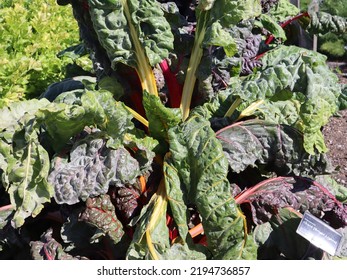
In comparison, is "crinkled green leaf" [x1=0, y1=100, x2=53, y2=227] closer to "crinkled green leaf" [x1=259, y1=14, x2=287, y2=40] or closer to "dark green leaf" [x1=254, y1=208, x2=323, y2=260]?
"dark green leaf" [x1=254, y1=208, x2=323, y2=260]

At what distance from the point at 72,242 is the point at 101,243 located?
0.50 feet

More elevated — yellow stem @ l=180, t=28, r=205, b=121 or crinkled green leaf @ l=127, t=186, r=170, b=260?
yellow stem @ l=180, t=28, r=205, b=121

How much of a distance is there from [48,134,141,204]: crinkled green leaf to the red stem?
48cm

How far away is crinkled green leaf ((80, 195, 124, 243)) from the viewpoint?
234 centimetres

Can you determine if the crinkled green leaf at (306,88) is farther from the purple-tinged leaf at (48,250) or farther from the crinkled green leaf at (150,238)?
the purple-tinged leaf at (48,250)

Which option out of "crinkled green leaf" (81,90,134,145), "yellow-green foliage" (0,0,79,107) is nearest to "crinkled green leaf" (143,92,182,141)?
"crinkled green leaf" (81,90,134,145)

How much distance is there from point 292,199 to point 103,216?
826 millimetres

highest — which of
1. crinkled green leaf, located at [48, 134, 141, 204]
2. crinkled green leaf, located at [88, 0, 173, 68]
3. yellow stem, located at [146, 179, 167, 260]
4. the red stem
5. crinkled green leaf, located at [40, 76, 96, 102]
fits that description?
crinkled green leaf, located at [88, 0, 173, 68]

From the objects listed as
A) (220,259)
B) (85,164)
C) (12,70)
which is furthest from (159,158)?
(12,70)

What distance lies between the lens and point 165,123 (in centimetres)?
249

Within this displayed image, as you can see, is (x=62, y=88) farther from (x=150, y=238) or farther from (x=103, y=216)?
(x=150, y=238)

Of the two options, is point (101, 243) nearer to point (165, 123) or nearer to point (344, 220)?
point (165, 123)

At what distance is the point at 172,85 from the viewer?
274cm

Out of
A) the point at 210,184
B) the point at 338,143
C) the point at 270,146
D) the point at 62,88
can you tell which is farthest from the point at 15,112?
the point at 338,143
